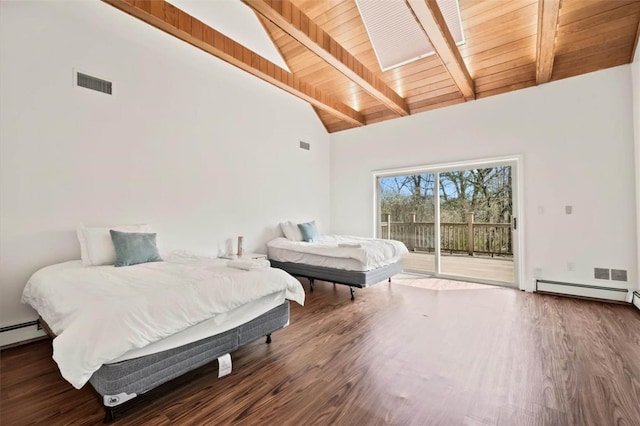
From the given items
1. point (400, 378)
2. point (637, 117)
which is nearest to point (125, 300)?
point (400, 378)

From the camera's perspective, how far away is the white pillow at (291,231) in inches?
201

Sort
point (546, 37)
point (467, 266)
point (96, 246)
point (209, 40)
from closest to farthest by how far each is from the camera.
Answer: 1. point (96, 246)
2. point (546, 37)
3. point (209, 40)
4. point (467, 266)

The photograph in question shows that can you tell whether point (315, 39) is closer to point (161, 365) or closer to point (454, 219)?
point (161, 365)

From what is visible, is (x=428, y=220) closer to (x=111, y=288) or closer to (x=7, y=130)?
(x=111, y=288)

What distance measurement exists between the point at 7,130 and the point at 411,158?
5.44m

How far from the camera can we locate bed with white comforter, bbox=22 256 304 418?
1497mm

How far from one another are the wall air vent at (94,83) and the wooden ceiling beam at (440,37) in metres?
3.30

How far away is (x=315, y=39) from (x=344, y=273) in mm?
2935

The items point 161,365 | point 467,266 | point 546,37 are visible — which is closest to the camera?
point 161,365

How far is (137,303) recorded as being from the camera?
1.68 metres

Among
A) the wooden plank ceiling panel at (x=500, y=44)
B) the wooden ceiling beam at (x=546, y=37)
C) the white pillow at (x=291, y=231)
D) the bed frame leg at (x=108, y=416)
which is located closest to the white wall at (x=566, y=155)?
the wooden plank ceiling panel at (x=500, y=44)

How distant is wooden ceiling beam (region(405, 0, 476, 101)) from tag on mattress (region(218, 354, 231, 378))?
3361 millimetres

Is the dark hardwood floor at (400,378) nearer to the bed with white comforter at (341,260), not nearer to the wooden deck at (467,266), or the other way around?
the bed with white comforter at (341,260)

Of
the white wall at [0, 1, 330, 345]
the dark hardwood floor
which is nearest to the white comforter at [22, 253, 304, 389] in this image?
the dark hardwood floor
